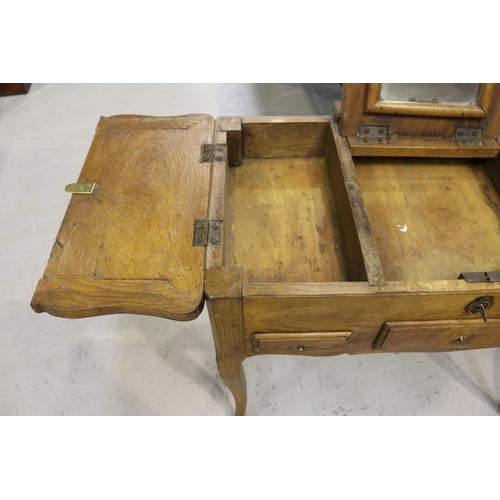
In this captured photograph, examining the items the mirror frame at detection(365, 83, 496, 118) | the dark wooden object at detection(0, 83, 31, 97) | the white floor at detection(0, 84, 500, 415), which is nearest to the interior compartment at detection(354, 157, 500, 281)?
the mirror frame at detection(365, 83, 496, 118)

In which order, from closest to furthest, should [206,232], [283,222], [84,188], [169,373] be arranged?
[206,232], [84,188], [283,222], [169,373]

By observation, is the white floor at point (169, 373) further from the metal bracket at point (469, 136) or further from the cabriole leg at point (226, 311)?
the metal bracket at point (469, 136)

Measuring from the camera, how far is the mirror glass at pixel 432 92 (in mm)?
1169

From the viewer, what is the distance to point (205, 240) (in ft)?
3.15

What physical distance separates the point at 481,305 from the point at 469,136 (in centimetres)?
64

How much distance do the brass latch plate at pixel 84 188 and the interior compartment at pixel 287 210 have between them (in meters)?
0.39

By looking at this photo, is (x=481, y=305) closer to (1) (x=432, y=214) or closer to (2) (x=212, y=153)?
(1) (x=432, y=214)

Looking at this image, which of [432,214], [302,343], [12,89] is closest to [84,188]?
[302,343]

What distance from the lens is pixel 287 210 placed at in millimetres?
Result: 1229

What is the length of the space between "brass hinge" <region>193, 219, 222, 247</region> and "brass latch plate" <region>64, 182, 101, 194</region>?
1.12ft

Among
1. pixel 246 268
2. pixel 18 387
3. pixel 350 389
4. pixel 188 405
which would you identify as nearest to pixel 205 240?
pixel 246 268

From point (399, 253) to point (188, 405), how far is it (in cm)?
109

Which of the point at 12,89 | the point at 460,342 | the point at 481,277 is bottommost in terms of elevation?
the point at 12,89

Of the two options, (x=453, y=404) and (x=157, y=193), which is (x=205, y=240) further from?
(x=453, y=404)
